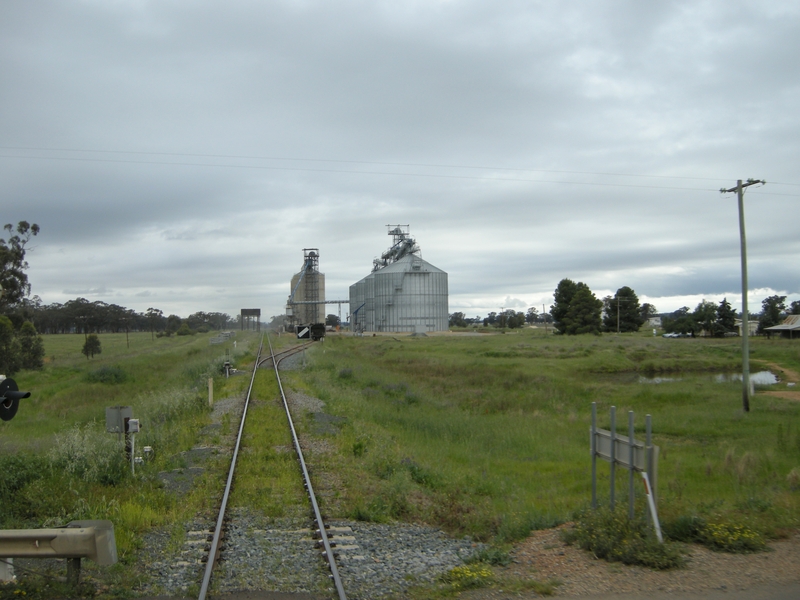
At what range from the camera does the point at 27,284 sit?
58.2 meters

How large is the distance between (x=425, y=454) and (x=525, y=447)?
3544mm

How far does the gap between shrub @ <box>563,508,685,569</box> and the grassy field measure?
0.80 m

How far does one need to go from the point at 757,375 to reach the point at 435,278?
5642cm

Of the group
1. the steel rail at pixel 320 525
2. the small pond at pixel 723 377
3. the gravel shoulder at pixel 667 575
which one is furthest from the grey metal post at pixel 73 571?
the small pond at pixel 723 377

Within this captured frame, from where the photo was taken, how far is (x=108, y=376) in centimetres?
4056

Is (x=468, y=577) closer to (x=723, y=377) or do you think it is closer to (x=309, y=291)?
(x=723, y=377)

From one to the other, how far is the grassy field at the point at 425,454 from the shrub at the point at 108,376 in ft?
8.74

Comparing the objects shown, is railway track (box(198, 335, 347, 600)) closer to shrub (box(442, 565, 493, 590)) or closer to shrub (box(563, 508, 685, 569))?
shrub (box(442, 565, 493, 590))

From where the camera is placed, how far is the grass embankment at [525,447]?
31.6 feet

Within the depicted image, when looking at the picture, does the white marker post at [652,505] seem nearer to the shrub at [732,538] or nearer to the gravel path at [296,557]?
the shrub at [732,538]

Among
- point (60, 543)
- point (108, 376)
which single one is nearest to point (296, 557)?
point (60, 543)

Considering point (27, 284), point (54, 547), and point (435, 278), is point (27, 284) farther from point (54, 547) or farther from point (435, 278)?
point (54, 547)

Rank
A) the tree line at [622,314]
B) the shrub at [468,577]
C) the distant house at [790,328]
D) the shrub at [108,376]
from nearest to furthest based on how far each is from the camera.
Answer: the shrub at [468,577], the shrub at [108,376], the distant house at [790,328], the tree line at [622,314]

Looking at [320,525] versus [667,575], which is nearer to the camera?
[667,575]
